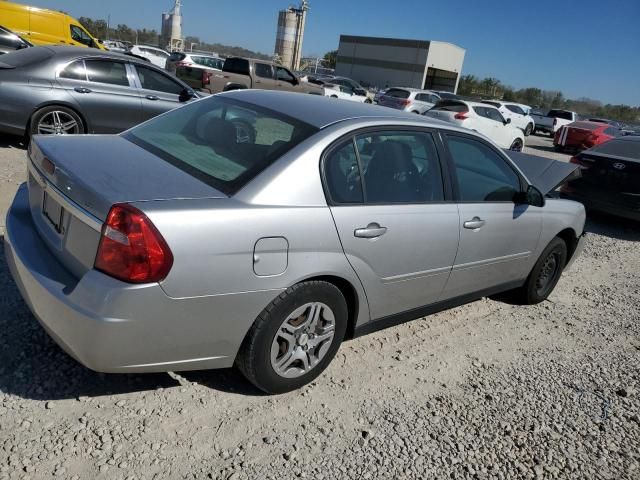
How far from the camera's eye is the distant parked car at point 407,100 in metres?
21.6

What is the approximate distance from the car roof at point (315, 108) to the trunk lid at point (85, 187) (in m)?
0.80

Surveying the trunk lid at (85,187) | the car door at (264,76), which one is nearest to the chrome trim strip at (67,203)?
the trunk lid at (85,187)

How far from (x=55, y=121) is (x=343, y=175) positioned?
5558 mm

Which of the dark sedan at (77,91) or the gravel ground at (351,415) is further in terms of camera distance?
the dark sedan at (77,91)

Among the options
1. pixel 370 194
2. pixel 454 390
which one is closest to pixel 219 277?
pixel 370 194

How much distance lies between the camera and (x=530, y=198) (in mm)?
4074

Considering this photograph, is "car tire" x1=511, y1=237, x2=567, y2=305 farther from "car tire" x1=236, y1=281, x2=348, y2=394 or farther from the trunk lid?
the trunk lid

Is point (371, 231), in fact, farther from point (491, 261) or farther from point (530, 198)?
point (530, 198)

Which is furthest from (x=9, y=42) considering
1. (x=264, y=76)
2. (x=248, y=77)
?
(x=264, y=76)

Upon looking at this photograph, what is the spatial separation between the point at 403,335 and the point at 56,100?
5.63 m

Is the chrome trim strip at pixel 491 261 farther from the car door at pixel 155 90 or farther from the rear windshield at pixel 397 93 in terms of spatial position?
the rear windshield at pixel 397 93

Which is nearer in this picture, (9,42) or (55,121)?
(55,121)

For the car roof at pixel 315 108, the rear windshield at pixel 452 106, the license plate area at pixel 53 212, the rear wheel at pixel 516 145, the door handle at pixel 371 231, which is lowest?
the rear wheel at pixel 516 145

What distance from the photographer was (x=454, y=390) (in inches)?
130
